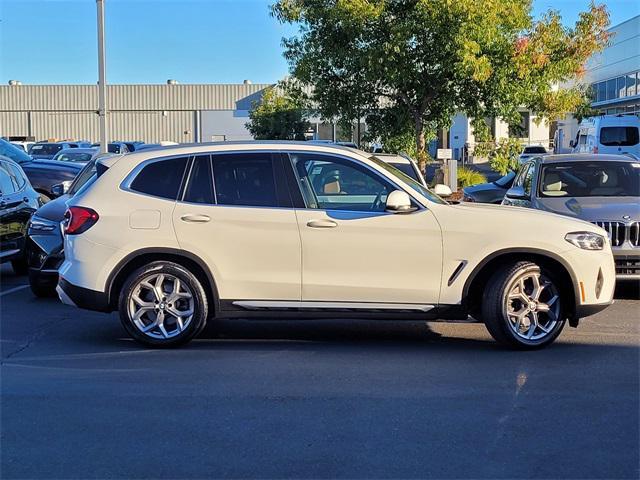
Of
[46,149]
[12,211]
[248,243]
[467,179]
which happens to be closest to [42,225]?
[12,211]

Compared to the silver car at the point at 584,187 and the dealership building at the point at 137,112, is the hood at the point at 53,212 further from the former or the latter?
the dealership building at the point at 137,112

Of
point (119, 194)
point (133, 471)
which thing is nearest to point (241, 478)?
point (133, 471)

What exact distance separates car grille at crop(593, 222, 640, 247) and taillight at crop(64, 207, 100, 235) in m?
5.76

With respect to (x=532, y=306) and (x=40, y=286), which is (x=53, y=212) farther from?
(x=532, y=306)

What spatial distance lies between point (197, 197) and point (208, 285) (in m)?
0.78

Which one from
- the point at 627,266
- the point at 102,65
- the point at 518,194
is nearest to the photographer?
the point at 627,266

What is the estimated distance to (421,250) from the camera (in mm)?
7125

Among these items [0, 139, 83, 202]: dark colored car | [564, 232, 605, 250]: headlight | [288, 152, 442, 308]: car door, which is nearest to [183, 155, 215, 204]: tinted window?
[288, 152, 442, 308]: car door

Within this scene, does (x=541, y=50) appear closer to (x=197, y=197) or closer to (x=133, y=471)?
(x=197, y=197)

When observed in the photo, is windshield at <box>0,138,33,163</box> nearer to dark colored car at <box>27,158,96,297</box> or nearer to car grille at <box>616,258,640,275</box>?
dark colored car at <box>27,158,96,297</box>

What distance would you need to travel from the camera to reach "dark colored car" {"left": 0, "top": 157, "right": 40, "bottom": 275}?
36.7ft

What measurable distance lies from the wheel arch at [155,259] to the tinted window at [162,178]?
51 centimetres

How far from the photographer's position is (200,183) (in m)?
7.42

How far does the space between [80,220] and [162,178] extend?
2.60ft
